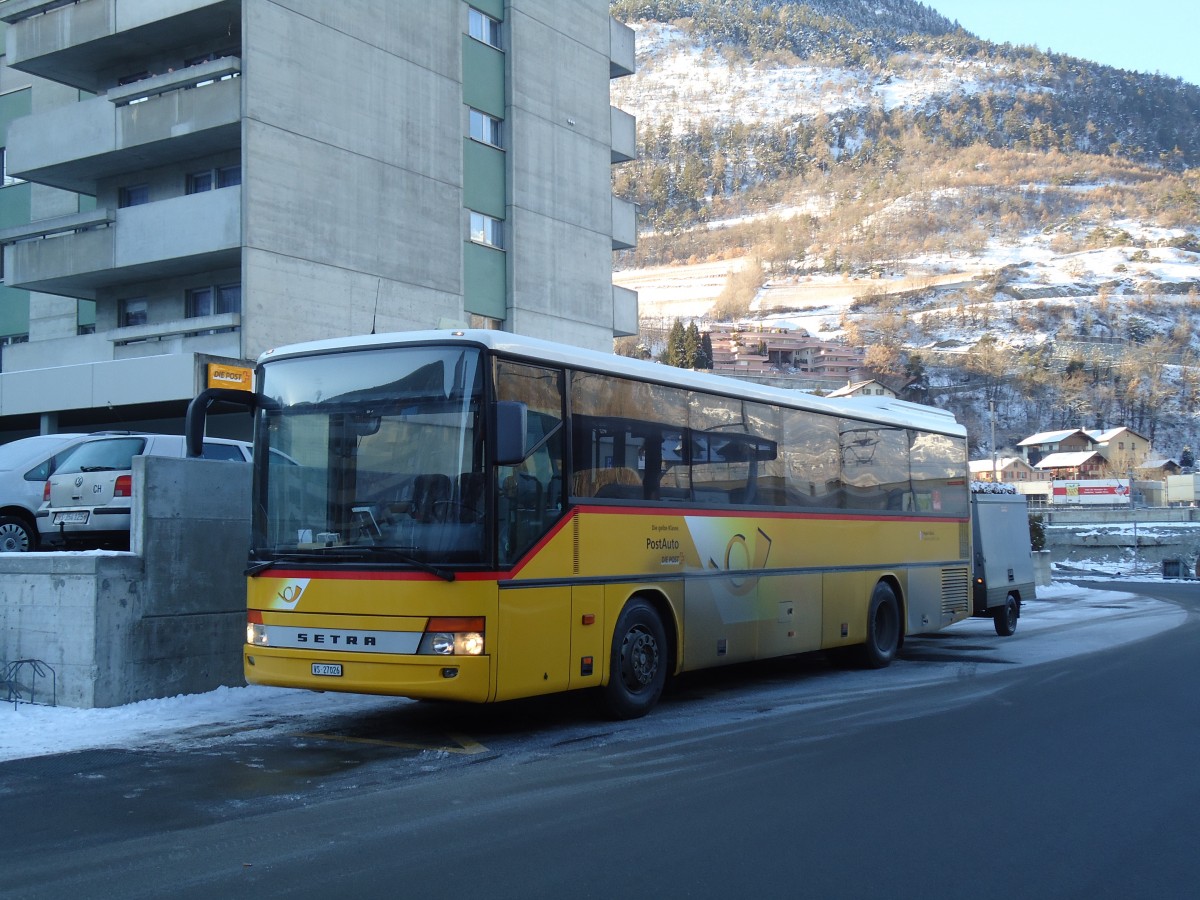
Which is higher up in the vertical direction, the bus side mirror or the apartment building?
the apartment building

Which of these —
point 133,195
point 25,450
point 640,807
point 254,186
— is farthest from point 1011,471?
point 640,807

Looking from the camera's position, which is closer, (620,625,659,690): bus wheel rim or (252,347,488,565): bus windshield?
(252,347,488,565): bus windshield

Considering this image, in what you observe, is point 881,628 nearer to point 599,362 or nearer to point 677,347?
point 599,362

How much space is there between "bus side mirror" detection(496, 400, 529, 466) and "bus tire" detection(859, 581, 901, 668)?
740 centimetres

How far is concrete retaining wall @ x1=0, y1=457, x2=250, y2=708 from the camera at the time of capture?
10719 mm

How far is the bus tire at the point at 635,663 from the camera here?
1036 cm

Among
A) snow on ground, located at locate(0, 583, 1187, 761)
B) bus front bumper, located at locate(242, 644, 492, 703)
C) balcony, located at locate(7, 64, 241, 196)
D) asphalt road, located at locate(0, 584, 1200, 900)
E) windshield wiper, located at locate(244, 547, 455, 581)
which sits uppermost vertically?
balcony, located at locate(7, 64, 241, 196)

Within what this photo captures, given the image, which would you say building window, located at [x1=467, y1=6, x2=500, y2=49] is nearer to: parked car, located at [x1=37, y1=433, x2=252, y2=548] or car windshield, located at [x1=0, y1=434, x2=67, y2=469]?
car windshield, located at [x1=0, y1=434, x2=67, y2=469]

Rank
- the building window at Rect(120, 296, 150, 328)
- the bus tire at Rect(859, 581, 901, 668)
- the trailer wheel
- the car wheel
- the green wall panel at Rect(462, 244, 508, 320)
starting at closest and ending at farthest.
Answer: the bus tire at Rect(859, 581, 901, 668)
the car wheel
the trailer wheel
the building window at Rect(120, 296, 150, 328)
the green wall panel at Rect(462, 244, 508, 320)

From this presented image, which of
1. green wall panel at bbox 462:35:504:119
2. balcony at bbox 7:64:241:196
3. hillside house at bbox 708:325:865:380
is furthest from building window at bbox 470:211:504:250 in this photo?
hillside house at bbox 708:325:865:380

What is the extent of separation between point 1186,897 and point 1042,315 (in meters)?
205

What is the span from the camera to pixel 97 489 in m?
15.7

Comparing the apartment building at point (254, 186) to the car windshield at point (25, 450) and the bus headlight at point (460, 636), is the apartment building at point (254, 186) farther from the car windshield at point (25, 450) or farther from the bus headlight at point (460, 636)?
the bus headlight at point (460, 636)

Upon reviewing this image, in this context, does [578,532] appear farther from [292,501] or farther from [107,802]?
[107,802]
